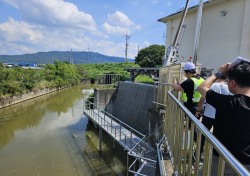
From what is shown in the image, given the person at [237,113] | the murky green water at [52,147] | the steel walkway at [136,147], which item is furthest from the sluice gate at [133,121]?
the person at [237,113]

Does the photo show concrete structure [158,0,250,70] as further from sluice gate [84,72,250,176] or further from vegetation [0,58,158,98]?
vegetation [0,58,158,98]

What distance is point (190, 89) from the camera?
3.88 m

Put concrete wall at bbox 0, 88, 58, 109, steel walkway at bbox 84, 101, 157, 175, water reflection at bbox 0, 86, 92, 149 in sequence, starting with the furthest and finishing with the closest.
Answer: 1. concrete wall at bbox 0, 88, 58, 109
2. water reflection at bbox 0, 86, 92, 149
3. steel walkway at bbox 84, 101, 157, 175

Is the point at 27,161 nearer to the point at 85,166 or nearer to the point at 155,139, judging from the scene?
the point at 85,166

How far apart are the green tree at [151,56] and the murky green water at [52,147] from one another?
20963 millimetres

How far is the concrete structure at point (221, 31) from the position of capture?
12.4 m

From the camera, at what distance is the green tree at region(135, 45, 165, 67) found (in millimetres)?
39188

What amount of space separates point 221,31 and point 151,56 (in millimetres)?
26580

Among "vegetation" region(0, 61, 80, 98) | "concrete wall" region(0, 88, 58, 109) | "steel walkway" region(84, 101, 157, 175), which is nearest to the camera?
"steel walkway" region(84, 101, 157, 175)

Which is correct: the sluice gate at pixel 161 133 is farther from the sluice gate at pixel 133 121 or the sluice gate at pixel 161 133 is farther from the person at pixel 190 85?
the person at pixel 190 85

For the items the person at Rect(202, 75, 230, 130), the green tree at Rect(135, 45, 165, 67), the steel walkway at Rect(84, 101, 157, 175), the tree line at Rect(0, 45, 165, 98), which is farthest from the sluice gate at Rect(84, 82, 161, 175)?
the green tree at Rect(135, 45, 165, 67)

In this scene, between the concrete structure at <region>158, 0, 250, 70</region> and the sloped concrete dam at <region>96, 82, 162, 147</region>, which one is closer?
the sloped concrete dam at <region>96, 82, 162, 147</region>

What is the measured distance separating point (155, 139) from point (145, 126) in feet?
8.16

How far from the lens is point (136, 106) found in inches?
545
